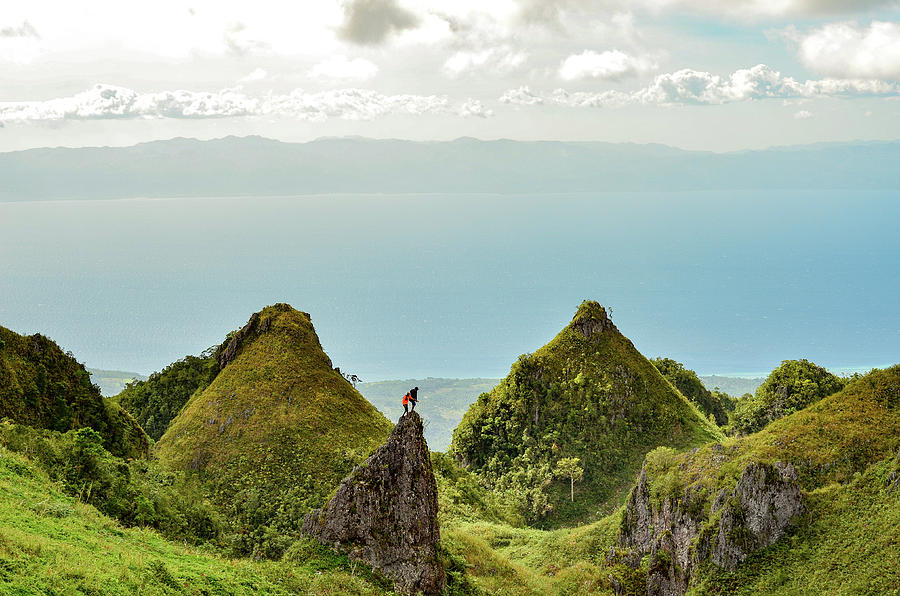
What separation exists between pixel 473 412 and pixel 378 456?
33392 mm

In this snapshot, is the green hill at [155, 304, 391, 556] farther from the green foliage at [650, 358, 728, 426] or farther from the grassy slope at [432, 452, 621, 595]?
the green foliage at [650, 358, 728, 426]

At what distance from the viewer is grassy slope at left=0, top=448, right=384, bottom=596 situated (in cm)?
1445

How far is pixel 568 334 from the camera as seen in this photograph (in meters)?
58.5

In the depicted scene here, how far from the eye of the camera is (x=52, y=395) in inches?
1075

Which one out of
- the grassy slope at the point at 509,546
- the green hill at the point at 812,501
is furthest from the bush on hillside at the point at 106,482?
the green hill at the point at 812,501

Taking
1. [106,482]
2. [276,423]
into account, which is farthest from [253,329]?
[106,482]

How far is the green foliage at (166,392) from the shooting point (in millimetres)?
44312

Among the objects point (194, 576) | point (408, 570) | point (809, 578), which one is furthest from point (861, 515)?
point (194, 576)

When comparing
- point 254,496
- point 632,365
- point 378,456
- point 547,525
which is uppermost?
point 632,365

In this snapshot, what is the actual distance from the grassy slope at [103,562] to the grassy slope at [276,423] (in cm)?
940

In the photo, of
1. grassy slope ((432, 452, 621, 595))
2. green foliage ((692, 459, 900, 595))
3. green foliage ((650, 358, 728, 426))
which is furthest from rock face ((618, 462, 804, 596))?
green foliage ((650, 358, 728, 426))

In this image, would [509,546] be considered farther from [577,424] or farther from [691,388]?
[691,388]

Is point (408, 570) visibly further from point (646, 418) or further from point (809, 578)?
point (646, 418)

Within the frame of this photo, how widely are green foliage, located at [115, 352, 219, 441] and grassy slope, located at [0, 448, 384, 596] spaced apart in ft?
76.1
